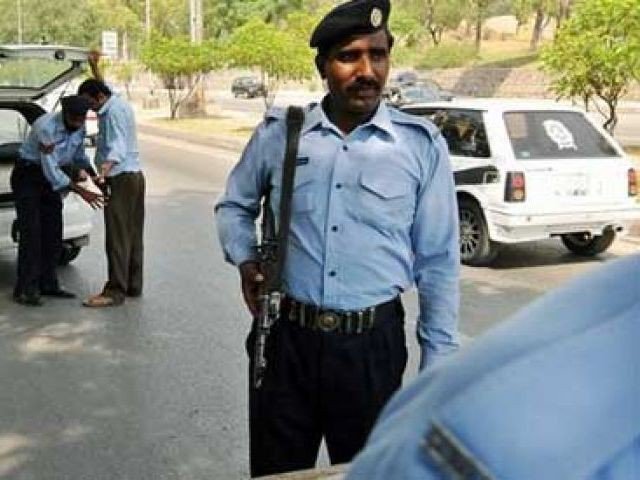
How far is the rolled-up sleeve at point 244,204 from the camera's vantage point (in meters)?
2.82

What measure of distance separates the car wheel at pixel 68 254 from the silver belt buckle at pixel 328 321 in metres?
6.20

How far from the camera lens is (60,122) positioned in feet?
23.8

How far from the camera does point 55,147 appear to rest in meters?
7.22

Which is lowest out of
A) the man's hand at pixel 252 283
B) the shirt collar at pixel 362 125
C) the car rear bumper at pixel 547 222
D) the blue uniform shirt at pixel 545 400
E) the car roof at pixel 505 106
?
the car rear bumper at pixel 547 222

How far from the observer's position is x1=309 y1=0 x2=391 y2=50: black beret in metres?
2.63

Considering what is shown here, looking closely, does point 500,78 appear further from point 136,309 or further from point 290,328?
point 290,328

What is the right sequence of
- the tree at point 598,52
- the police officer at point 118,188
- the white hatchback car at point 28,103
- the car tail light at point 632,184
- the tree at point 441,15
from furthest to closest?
the tree at point 441,15
the tree at point 598,52
the car tail light at point 632,184
the white hatchback car at point 28,103
the police officer at point 118,188

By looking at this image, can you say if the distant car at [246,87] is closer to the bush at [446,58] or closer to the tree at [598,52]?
the bush at [446,58]

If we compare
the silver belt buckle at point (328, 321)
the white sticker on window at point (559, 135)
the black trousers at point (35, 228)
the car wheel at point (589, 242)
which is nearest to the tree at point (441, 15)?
the car wheel at point (589, 242)

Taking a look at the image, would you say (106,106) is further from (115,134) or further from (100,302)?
(100,302)

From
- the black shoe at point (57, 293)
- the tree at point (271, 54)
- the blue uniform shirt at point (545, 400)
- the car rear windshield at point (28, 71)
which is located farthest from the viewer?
the tree at point (271, 54)

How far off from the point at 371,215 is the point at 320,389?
0.49 m

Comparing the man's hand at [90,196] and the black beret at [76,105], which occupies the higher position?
the black beret at [76,105]

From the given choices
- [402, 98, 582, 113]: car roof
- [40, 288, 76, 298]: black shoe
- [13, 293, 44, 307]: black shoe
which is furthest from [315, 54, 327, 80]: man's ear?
[402, 98, 582, 113]: car roof
